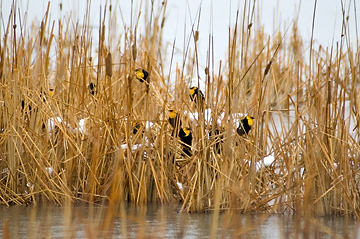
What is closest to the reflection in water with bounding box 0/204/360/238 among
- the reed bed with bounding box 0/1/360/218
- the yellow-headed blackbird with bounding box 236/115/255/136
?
the reed bed with bounding box 0/1/360/218

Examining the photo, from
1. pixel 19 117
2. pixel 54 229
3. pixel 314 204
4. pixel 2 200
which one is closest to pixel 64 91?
pixel 19 117

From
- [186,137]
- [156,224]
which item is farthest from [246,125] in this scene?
[156,224]

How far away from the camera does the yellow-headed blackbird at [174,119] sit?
2.78m

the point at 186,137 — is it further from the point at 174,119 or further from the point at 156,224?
the point at 156,224

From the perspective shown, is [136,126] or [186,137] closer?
[186,137]

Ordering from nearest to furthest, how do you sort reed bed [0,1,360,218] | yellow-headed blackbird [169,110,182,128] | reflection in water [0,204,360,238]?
reflection in water [0,204,360,238]
reed bed [0,1,360,218]
yellow-headed blackbird [169,110,182,128]

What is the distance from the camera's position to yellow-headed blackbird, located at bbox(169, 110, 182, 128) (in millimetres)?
2781

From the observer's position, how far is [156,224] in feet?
7.60

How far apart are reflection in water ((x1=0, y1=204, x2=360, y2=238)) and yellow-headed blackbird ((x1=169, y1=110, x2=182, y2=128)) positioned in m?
0.35

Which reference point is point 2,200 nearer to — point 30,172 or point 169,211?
point 30,172

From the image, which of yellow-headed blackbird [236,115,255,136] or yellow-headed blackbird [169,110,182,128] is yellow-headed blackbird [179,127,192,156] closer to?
yellow-headed blackbird [169,110,182,128]

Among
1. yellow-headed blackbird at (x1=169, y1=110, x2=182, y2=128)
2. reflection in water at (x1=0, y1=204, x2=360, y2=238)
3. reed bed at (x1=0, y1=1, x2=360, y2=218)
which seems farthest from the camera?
yellow-headed blackbird at (x1=169, y1=110, x2=182, y2=128)

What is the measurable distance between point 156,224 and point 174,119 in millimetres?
604

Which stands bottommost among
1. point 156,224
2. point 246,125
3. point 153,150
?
point 156,224
